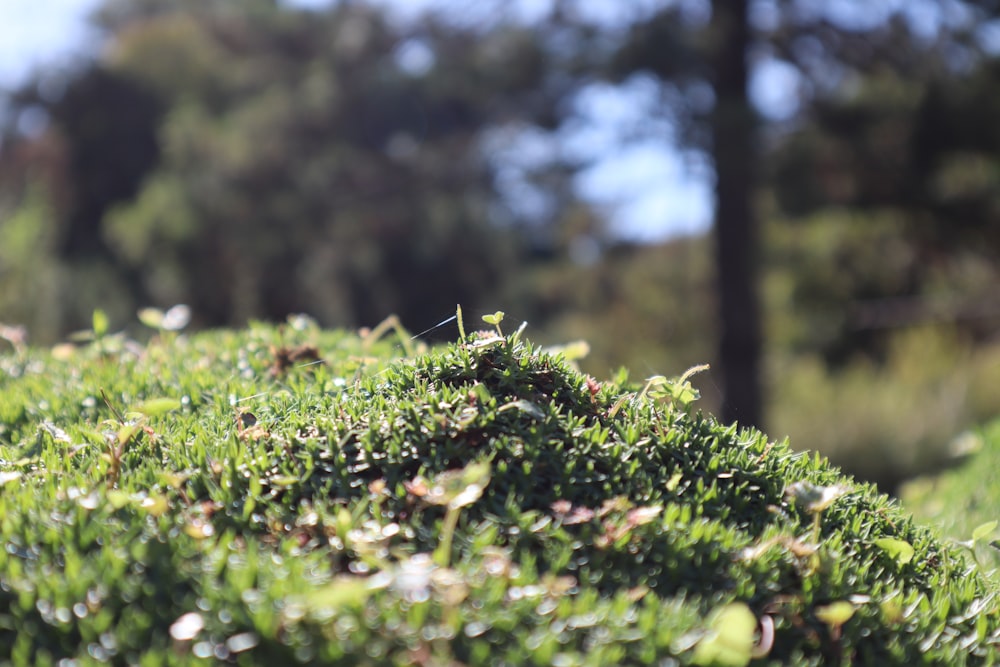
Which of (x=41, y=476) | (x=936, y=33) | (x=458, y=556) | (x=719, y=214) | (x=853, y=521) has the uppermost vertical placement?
(x=936, y=33)

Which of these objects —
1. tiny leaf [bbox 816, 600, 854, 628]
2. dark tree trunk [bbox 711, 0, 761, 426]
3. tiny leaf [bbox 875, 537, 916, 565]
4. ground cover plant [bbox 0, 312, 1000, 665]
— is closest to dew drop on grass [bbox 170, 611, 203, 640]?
ground cover plant [bbox 0, 312, 1000, 665]

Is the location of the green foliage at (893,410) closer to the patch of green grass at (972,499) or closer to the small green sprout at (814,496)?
the patch of green grass at (972,499)

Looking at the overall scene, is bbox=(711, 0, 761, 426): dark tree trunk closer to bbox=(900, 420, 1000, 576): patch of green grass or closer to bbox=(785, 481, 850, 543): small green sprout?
bbox=(900, 420, 1000, 576): patch of green grass

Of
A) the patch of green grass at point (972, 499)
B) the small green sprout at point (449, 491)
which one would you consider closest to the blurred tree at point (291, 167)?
the patch of green grass at point (972, 499)

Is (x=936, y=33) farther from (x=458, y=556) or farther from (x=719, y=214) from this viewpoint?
(x=458, y=556)

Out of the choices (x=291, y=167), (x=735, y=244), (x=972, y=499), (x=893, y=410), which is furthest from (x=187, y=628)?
(x=291, y=167)

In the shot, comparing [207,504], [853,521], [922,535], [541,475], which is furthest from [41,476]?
[922,535]
